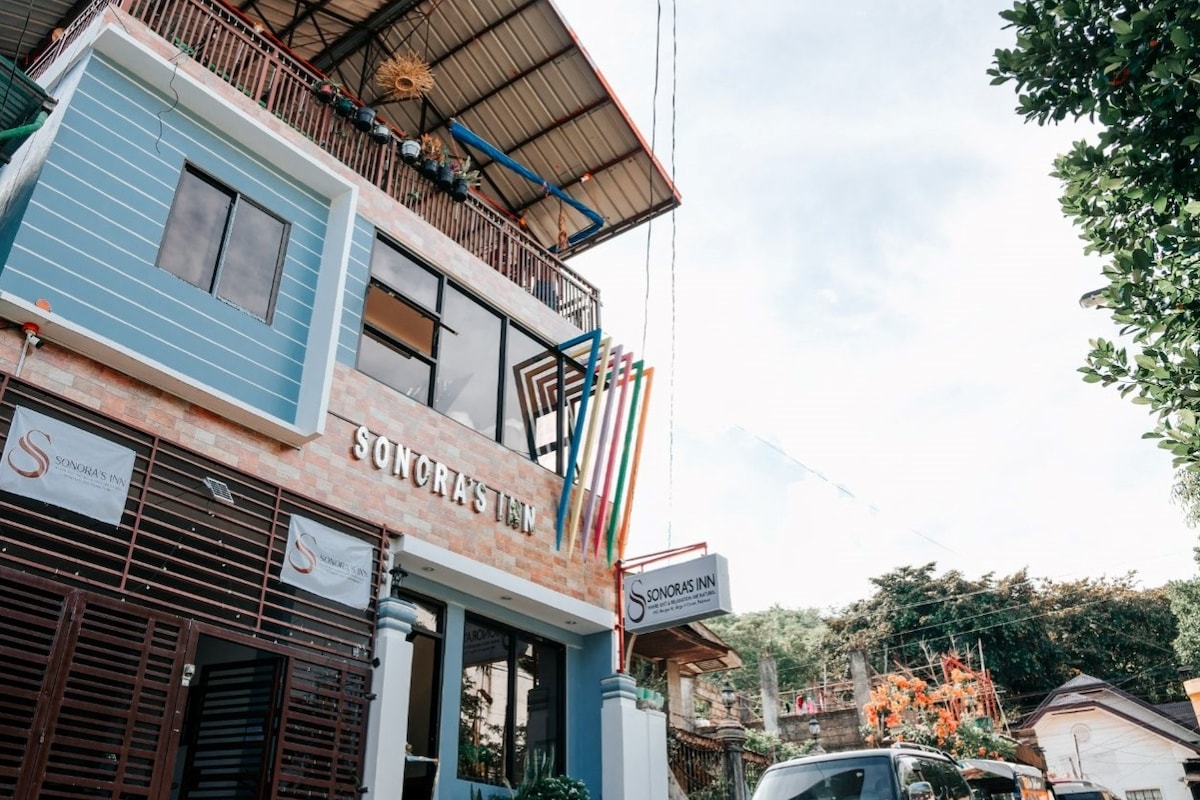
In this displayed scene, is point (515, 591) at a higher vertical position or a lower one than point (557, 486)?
lower

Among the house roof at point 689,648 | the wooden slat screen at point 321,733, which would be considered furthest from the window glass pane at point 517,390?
the house roof at point 689,648

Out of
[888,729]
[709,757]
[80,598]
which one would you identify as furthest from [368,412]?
[888,729]

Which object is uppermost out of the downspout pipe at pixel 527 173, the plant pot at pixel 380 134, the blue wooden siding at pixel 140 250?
the downspout pipe at pixel 527 173

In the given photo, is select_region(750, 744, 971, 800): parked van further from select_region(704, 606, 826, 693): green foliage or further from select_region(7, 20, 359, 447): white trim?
select_region(704, 606, 826, 693): green foliage

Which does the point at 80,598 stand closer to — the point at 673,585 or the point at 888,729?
the point at 673,585

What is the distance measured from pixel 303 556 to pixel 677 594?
4639mm

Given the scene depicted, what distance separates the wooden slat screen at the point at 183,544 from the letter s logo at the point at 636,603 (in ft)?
12.7

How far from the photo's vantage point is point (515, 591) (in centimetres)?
1026

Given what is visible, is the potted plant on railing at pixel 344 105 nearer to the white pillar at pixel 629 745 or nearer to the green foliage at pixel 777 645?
the white pillar at pixel 629 745

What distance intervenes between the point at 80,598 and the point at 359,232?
5.15 metres

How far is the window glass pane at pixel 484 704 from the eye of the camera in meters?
9.70

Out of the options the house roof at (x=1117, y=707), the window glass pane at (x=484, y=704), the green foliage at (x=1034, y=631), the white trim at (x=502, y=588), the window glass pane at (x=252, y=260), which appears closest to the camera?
the window glass pane at (x=252, y=260)

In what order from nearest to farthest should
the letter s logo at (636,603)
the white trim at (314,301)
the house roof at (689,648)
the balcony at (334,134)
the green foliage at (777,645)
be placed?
1. the white trim at (314,301)
2. the balcony at (334,134)
3. the letter s logo at (636,603)
4. the house roof at (689,648)
5. the green foliage at (777,645)

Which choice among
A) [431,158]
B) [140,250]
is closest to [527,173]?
[431,158]
